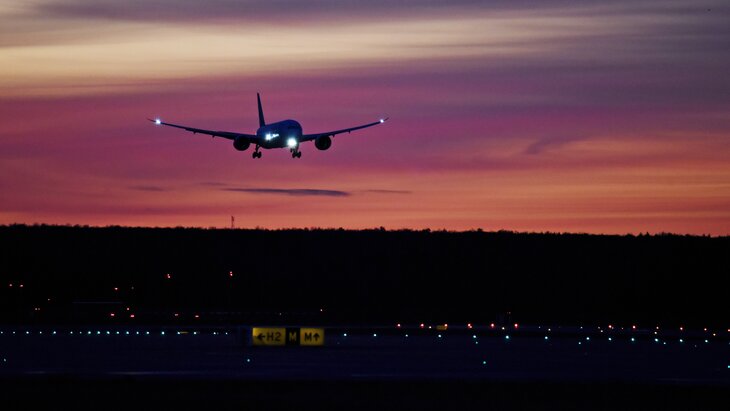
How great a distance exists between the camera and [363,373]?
163 feet

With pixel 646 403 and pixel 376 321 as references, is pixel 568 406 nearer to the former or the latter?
pixel 646 403

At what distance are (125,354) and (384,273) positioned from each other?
116m

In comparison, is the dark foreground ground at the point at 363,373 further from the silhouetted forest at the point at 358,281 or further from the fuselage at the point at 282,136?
the silhouetted forest at the point at 358,281

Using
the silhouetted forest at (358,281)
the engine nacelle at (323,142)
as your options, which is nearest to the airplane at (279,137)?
the engine nacelle at (323,142)

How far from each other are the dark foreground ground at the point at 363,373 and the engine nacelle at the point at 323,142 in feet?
41.8

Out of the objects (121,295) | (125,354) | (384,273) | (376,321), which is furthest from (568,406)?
(384,273)

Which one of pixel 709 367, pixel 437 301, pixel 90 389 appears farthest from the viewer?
pixel 437 301

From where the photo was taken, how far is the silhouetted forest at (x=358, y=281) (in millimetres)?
117562

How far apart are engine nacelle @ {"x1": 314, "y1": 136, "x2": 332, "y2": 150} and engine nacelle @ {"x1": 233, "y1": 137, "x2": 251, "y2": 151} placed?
468 centimetres

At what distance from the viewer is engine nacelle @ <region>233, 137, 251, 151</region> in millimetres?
85000

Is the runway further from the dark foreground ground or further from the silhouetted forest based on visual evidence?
the silhouetted forest

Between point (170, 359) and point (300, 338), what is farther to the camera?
point (300, 338)

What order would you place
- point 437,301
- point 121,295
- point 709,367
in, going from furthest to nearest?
point 437,301
point 121,295
point 709,367

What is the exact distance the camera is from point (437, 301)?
146 metres
